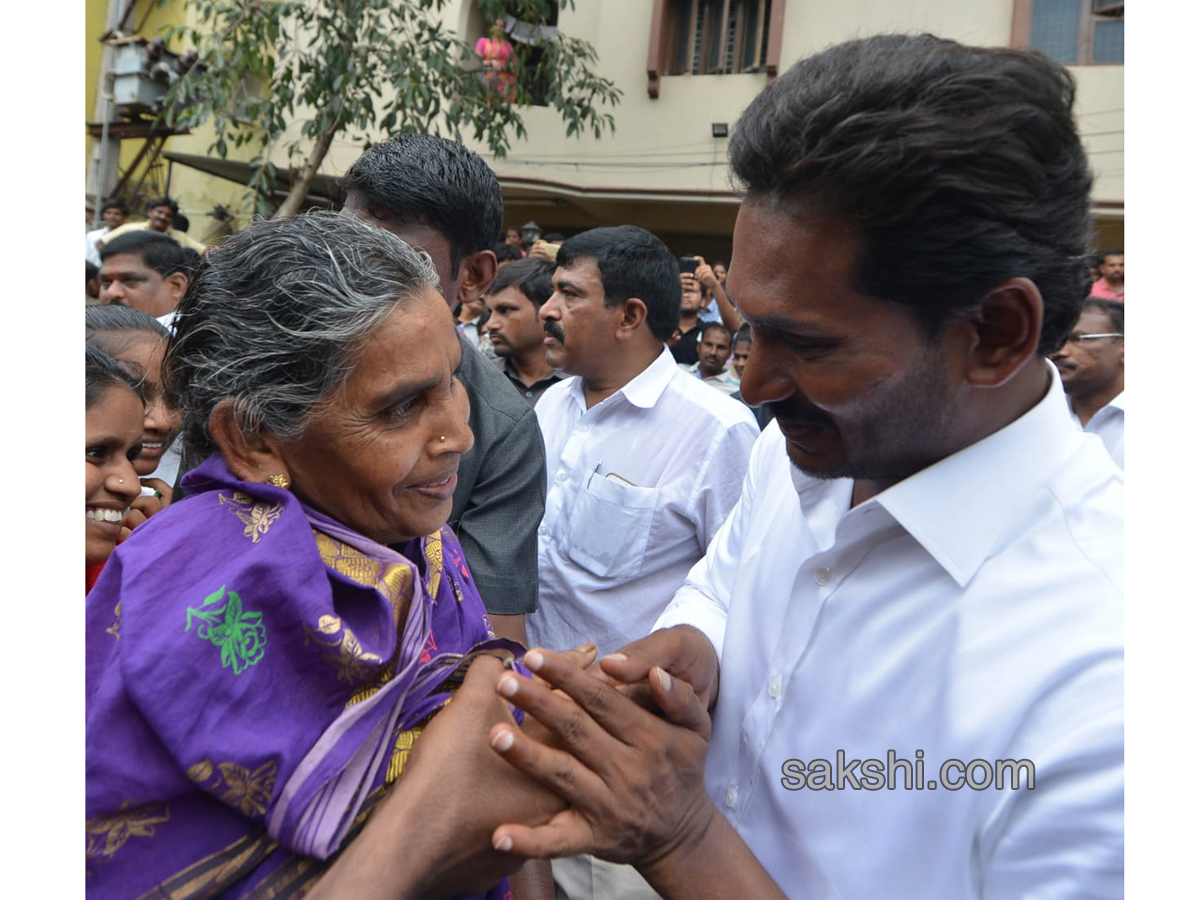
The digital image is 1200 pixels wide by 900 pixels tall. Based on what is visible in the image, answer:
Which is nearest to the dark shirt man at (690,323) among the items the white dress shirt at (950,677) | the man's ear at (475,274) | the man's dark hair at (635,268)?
the man's dark hair at (635,268)

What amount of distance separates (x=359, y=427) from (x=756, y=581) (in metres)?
0.82

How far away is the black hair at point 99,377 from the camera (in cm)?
217

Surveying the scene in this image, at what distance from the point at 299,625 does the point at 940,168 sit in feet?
3.72

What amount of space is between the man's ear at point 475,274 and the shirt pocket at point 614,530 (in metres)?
0.97

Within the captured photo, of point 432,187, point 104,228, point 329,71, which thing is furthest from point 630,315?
Answer: point 104,228

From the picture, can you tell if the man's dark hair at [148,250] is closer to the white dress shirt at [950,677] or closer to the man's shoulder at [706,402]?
the man's shoulder at [706,402]

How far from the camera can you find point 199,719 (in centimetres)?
121

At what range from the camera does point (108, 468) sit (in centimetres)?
217

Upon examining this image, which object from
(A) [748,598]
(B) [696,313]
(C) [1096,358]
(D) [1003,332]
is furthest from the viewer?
(B) [696,313]

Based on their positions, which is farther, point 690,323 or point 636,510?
point 690,323

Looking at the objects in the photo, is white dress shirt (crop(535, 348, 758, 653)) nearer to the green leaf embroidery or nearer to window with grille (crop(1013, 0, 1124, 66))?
the green leaf embroidery

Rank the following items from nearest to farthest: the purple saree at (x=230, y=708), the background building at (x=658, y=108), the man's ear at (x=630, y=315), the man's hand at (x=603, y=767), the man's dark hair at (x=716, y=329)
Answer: the purple saree at (x=230, y=708), the man's hand at (x=603, y=767), the man's ear at (x=630, y=315), the man's dark hair at (x=716, y=329), the background building at (x=658, y=108)

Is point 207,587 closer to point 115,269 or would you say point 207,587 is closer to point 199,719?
point 199,719

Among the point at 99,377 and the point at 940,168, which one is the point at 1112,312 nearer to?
the point at 940,168
